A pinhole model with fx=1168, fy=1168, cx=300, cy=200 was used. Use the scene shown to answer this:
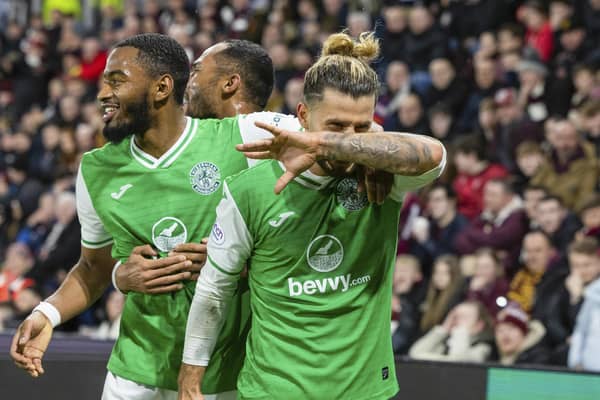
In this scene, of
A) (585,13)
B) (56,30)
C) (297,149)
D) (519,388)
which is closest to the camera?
(297,149)

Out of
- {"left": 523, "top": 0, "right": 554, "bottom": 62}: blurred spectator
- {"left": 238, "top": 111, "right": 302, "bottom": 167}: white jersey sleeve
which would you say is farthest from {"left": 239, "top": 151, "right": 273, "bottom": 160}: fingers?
{"left": 523, "top": 0, "right": 554, "bottom": 62}: blurred spectator

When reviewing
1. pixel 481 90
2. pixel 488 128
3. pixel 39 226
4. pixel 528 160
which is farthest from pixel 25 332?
pixel 39 226

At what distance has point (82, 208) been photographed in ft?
13.4

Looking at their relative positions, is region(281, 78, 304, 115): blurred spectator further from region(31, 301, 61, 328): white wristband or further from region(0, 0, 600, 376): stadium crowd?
region(31, 301, 61, 328): white wristband

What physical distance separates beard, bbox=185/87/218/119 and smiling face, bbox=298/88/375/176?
1.20 meters

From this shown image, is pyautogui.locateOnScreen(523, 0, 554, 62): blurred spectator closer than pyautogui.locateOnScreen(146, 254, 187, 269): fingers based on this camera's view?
No

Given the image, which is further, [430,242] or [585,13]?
[585,13]

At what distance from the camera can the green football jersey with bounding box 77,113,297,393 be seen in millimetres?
3867

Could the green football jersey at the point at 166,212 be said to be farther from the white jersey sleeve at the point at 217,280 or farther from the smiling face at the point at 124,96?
the white jersey sleeve at the point at 217,280

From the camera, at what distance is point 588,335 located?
21.4 feet

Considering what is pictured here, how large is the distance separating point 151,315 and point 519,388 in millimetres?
1871

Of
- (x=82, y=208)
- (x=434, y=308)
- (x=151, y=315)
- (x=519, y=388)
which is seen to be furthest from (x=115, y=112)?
(x=434, y=308)

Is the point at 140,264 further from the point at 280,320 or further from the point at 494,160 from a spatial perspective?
the point at 494,160

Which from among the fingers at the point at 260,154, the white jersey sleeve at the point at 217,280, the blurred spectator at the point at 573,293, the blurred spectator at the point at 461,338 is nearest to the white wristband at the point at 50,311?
the white jersey sleeve at the point at 217,280
